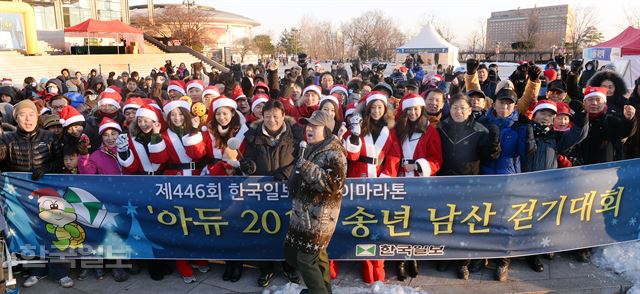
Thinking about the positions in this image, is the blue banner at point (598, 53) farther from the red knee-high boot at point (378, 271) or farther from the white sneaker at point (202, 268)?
the white sneaker at point (202, 268)

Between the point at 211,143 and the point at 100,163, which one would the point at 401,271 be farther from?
the point at 100,163

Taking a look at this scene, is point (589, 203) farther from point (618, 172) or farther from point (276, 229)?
point (276, 229)

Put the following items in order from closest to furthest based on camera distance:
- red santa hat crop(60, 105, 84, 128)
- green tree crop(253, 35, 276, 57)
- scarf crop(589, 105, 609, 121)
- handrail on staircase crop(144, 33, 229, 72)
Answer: red santa hat crop(60, 105, 84, 128), scarf crop(589, 105, 609, 121), handrail on staircase crop(144, 33, 229, 72), green tree crop(253, 35, 276, 57)

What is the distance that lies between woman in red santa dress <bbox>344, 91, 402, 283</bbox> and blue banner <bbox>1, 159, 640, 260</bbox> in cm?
21

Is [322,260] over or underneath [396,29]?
underneath

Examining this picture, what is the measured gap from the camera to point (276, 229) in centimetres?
431

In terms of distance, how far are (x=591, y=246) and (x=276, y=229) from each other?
316 centimetres

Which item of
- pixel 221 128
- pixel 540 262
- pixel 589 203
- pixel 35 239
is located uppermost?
pixel 221 128

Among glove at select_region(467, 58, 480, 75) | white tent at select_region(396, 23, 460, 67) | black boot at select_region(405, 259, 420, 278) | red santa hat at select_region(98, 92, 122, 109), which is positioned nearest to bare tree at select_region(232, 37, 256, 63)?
white tent at select_region(396, 23, 460, 67)

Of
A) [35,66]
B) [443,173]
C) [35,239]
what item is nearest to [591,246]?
[443,173]

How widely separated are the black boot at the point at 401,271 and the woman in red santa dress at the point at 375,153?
154mm

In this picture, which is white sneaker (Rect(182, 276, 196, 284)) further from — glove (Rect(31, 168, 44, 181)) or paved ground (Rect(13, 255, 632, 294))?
glove (Rect(31, 168, 44, 181))

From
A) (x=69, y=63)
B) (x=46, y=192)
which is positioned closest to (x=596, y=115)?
(x=46, y=192)

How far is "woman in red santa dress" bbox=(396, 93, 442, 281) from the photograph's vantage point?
168 inches
